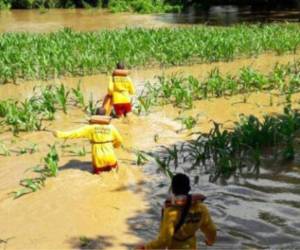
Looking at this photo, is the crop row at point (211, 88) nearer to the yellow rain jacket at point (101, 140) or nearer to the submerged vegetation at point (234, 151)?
the submerged vegetation at point (234, 151)

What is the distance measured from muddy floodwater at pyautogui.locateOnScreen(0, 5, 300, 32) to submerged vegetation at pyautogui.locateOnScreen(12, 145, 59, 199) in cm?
3259

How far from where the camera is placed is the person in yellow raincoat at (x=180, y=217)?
4762mm

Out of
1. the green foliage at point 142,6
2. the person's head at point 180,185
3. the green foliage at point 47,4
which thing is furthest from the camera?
the green foliage at point 47,4

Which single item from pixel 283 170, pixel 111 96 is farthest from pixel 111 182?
pixel 111 96

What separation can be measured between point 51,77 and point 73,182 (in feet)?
34.1

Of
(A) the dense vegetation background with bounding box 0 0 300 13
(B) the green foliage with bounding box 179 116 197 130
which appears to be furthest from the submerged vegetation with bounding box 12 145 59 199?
(A) the dense vegetation background with bounding box 0 0 300 13

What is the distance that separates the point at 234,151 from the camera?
953cm

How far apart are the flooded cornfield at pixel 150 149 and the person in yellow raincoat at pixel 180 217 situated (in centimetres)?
165

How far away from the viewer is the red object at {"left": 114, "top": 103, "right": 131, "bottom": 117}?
1258 cm

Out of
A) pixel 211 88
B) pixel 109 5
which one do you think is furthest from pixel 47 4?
pixel 211 88

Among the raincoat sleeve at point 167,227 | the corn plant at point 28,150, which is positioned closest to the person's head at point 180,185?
the raincoat sleeve at point 167,227

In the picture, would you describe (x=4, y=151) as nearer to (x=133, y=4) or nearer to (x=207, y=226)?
(x=207, y=226)

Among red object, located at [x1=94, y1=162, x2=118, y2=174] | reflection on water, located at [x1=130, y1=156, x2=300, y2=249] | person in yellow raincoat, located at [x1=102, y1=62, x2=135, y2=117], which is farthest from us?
person in yellow raincoat, located at [x1=102, y1=62, x2=135, y2=117]

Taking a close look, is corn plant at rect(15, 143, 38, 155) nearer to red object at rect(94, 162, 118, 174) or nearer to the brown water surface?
red object at rect(94, 162, 118, 174)
